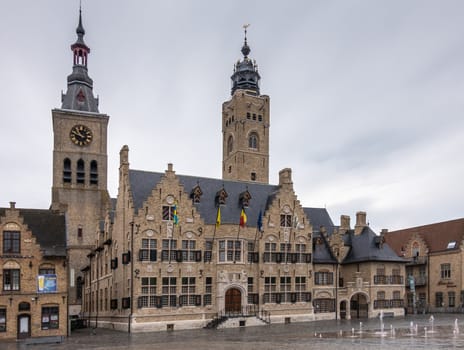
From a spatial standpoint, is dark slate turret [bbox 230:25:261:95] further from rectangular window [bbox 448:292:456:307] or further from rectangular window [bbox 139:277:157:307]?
rectangular window [bbox 139:277:157:307]

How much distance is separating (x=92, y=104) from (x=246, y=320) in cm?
4435

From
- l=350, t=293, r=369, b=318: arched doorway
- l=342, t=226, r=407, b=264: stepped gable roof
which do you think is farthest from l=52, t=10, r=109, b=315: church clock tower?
l=350, t=293, r=369, b=318: arched doorway

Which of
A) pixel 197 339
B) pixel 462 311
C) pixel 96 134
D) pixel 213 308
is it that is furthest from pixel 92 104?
pixel 462 311

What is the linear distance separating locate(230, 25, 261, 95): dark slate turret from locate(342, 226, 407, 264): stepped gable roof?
128ft

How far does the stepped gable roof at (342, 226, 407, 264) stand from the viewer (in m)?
61.5

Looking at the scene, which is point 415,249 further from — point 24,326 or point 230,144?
point 24,326

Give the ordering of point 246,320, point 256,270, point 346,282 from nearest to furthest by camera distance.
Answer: point 246,320
point 256,270
point 346,282

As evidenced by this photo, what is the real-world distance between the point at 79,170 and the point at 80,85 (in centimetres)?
1374

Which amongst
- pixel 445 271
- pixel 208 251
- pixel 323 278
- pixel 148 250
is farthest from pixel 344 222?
pixel 148 250

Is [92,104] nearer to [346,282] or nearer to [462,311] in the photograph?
[346,282]

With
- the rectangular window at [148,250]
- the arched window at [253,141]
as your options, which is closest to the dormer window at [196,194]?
the rectangular window at [148,250]

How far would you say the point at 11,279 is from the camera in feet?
132

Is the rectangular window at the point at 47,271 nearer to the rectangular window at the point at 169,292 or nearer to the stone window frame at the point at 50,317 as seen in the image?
the stone window frame at the point at 50,317

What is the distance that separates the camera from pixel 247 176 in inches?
3561
